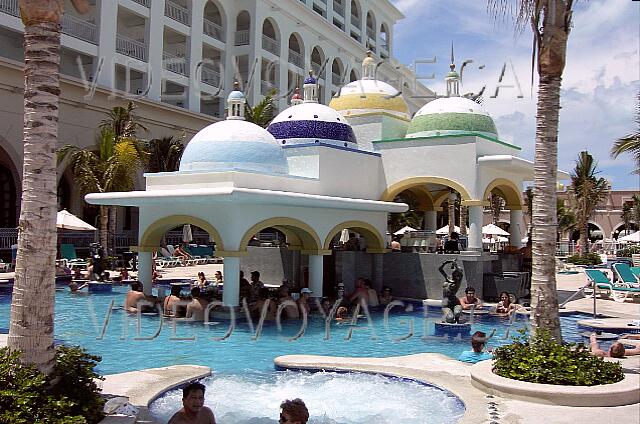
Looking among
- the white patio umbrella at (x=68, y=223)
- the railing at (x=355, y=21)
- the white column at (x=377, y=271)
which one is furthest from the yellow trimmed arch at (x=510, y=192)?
the railing at (x=355, y=21)

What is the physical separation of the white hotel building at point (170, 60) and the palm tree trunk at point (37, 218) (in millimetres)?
23636

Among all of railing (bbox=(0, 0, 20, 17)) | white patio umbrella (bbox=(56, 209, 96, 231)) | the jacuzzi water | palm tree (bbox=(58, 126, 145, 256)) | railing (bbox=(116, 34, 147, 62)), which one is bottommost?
the jacuzzi water

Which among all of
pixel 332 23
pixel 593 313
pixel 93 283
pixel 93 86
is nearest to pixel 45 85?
pixel 593 313

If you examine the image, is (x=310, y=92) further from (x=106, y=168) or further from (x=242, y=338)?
(x=242, y=338)

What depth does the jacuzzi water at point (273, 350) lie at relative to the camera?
9.09m

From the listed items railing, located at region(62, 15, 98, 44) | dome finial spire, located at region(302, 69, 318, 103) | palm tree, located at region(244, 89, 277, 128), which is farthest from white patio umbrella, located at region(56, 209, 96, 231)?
palm tree, located at region(244, 89, 277, 128)

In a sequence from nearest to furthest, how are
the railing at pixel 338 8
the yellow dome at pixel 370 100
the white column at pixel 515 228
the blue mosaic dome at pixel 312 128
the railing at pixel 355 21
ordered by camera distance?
1. the blue mosaic dome at pixel 312 128
2. the yellow dome at pixel 370 100
3. the white column at pixel 515 228
4. the railing at pixel 338 8
5. the railing at pixel 355 21

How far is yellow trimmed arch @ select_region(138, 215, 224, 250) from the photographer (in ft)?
55.8

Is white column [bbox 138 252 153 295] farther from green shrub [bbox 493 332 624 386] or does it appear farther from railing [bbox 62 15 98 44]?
railing [bbox 62 15 98 44]

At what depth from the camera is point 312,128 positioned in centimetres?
2117

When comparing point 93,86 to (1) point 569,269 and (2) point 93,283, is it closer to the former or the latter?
(2) point 93,283

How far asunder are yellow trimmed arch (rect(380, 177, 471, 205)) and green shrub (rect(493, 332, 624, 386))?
12699mm

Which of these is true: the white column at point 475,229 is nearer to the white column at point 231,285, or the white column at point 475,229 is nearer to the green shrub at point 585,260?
the white column at point 231,285

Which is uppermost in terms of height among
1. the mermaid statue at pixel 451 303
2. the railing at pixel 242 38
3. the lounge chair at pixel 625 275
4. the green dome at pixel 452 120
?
the railing at pixel 242 38
